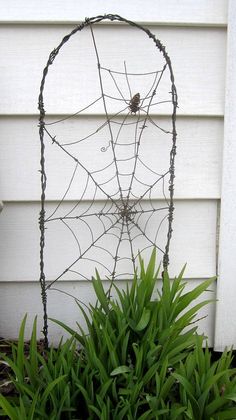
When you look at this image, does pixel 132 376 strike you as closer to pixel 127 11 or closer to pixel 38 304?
pixel 38 304

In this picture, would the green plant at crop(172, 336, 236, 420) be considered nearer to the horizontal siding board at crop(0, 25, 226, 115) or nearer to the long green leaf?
the long green leaf

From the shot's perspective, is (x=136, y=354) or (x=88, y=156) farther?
(x=88, y=156)

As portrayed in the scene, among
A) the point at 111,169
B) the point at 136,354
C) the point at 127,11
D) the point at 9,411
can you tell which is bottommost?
the point at 9,411

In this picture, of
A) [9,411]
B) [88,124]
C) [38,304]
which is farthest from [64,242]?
[9,411]

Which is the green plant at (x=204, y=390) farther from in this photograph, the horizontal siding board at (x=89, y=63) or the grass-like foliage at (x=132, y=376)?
the horizontal siding board at (x=89, y=63)

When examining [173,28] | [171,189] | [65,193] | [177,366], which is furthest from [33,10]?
[177,366]

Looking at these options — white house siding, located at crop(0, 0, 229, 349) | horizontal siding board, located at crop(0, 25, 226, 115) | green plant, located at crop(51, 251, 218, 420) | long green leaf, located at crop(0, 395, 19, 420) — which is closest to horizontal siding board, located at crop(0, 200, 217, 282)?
white house siding, located at crop(0, 0, 229, 349)

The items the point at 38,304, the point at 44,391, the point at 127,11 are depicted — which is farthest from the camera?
the point at 38,304
